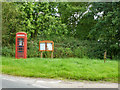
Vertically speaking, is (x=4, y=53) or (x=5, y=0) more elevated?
(x=5, y=0)

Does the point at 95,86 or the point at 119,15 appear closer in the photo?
the point at 95,86

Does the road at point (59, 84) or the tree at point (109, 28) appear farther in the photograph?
the tree at point (109, 28)

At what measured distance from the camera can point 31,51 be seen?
45.3ft

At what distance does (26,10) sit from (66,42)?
5470mm

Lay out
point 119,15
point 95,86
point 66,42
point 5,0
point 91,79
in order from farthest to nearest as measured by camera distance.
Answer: point 66,42 → point 5,0 → point 119,15 → point 91,79 → point 95,86

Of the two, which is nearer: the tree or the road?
the road

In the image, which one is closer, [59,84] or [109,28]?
[59,84]

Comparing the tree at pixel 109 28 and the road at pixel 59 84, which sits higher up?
the tree at pixel 109 28

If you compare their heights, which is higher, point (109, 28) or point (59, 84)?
point (109, 28)

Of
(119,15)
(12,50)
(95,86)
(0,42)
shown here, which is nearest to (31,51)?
(12,50)

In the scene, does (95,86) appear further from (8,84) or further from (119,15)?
(119,15)

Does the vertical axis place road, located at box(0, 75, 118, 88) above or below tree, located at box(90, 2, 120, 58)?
below

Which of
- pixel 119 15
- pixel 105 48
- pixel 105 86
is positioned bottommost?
pixel 105 86

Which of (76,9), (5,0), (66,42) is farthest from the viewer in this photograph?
(76,9)
